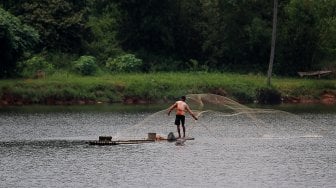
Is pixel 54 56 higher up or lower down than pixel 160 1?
lower down

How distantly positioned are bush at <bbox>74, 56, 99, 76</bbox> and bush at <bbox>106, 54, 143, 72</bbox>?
2.54m

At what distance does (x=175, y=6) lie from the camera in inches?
3150

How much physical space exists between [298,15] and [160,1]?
41.2 feet

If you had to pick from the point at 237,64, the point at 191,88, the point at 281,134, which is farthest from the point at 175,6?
the point at 281,134

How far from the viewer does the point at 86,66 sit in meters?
71.6

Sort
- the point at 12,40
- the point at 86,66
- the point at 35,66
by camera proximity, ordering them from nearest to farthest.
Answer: the point at 12,40, the point at 35,66, the point at 86,66

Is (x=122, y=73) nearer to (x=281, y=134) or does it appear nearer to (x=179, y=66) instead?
(x=179, y=66)

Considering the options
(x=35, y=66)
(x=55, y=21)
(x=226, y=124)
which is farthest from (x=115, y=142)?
(x=55, y=21)

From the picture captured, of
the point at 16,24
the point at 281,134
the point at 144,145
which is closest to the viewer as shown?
the point at 144,145

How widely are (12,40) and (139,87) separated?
10703 millimetres

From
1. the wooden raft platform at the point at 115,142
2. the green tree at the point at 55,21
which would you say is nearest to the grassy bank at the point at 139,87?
the green tree at the point at 55,21

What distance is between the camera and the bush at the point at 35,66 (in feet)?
230

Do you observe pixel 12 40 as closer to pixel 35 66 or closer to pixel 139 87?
pixel 35 66

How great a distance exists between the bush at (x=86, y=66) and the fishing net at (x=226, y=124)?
707 inches
